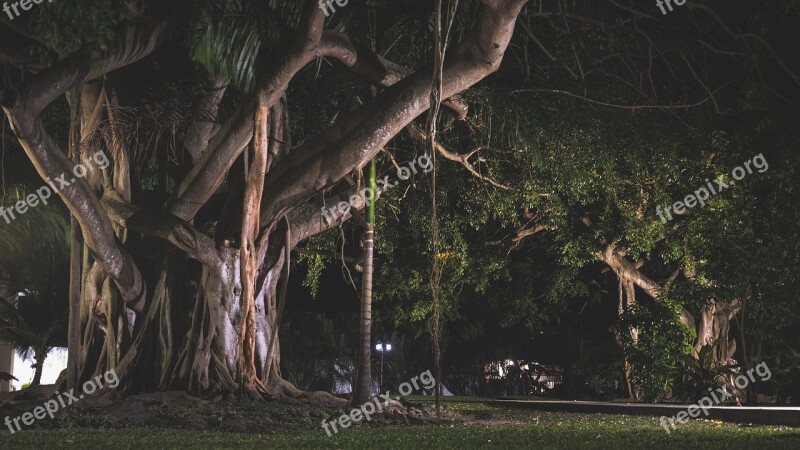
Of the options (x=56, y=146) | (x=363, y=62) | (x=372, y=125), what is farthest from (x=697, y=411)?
(x=56, y=146)

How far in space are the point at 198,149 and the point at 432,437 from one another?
7524 millimetres

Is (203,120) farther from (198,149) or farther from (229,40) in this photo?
(229,40)

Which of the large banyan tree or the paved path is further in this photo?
the paved path

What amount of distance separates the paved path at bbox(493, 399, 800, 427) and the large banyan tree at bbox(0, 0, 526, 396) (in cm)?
561

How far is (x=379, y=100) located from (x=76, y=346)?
6.08 meters

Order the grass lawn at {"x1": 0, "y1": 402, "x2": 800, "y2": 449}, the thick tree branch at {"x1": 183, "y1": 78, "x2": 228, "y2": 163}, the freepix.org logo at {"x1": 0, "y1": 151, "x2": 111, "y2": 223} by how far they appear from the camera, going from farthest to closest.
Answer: the thick tree branch at {"x1": 183, "y1": 78, "x2": 228, "y2": 163} → the freepix.org logo at {"x1": 0, "y1": 151, "x2": 111, "y2": 223} → the grass lawn at {"x1": 0, "y1": 402, "x2": 800, "y2": 449}

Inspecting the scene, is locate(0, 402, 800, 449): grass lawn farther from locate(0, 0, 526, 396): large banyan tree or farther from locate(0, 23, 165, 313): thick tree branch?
locate(0, 23, 165, 313): thick tree branch

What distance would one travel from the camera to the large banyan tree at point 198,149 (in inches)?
462

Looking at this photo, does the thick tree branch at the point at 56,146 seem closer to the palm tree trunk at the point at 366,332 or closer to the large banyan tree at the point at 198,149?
the large banyan tree at the point at 198,149

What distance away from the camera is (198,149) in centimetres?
1524

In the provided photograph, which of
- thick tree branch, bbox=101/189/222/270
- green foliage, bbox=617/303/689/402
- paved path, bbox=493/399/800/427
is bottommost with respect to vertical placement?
paved path, bbox=493/399/800/427

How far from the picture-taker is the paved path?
39.1 feet

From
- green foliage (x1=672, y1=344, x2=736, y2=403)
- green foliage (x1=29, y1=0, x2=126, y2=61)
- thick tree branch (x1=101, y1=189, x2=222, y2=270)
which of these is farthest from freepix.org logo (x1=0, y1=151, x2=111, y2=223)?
green foliage (x1=672, y1=344, x2=736, y2=403)

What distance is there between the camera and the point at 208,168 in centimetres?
1365
